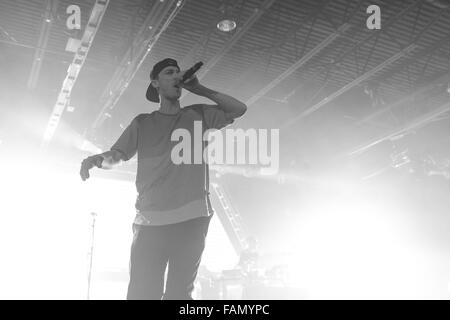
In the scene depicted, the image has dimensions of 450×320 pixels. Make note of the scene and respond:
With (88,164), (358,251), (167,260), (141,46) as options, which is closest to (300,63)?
(141,46)

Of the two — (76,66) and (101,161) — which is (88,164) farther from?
(76,66)

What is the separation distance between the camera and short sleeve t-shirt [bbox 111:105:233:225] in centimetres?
189

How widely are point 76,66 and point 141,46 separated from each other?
1175 millimetres

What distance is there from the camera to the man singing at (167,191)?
1808 millimetres

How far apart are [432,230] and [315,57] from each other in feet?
17.4

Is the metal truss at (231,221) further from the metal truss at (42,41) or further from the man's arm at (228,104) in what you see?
the man's arm at (228,104)

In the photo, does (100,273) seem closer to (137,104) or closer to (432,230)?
(137,104)

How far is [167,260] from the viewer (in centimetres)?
183

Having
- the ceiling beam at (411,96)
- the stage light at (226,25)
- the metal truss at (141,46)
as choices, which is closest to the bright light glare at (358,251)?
the ceiling beam at (411,96)

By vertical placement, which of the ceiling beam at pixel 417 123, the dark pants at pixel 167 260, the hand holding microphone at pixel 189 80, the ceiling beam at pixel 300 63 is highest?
the ceiling beam at pixel 300 63

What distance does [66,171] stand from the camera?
1063cm

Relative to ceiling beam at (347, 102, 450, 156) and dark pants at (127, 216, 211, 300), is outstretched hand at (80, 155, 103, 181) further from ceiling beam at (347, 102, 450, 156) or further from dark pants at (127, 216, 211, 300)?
ceiling beam at (347, 102, 450, 156)

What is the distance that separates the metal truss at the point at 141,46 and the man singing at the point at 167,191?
439 cm

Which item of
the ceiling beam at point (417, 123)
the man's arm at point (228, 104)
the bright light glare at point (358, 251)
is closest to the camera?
the man's arm at point (228, 104)
